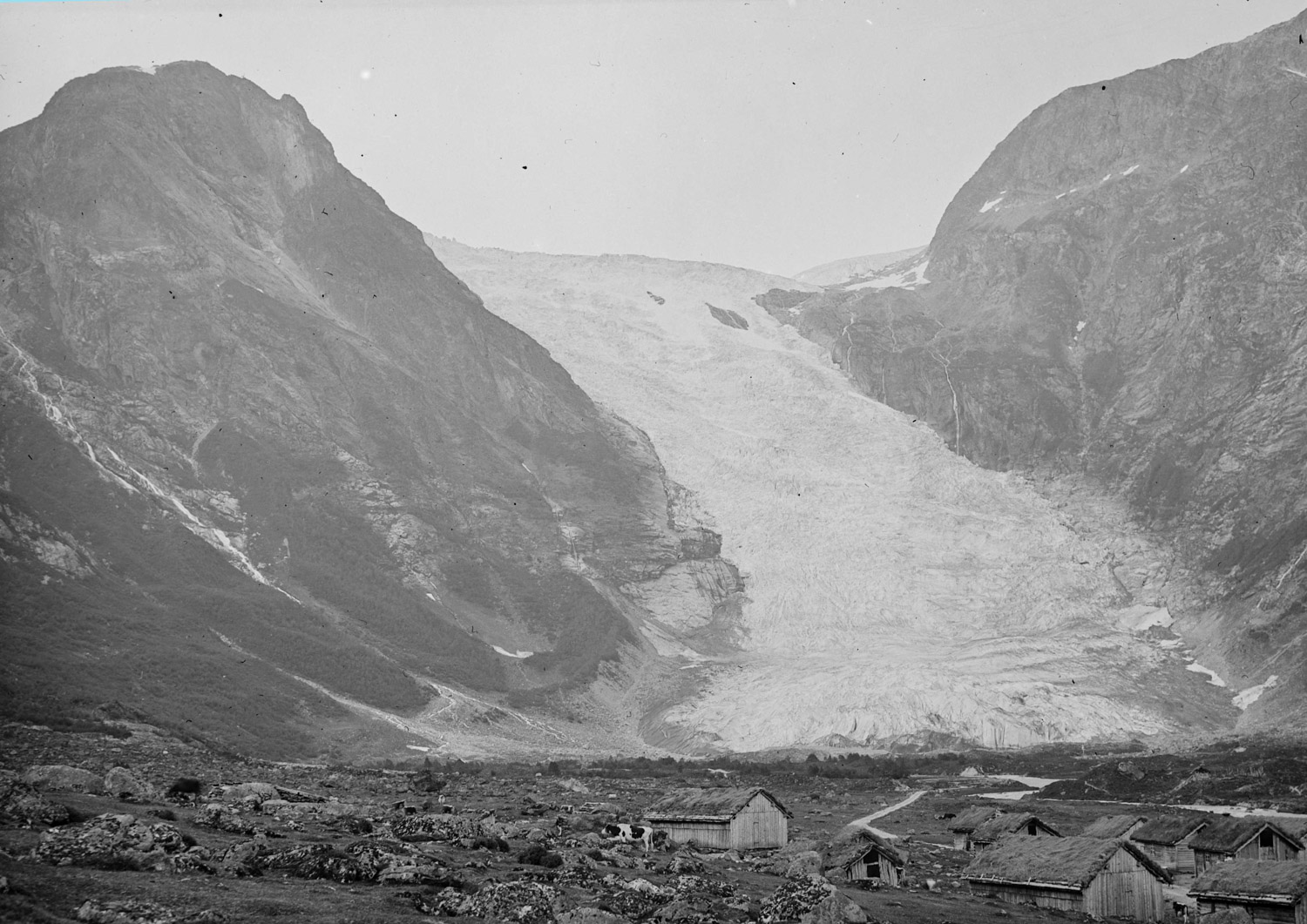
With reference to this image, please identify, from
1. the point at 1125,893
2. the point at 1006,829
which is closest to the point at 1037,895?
Result: the point at 1125,893

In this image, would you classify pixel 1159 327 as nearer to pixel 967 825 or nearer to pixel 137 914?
pixel 967 825

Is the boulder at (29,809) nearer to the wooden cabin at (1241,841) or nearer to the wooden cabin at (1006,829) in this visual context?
the wooden cabin at (1006,829)

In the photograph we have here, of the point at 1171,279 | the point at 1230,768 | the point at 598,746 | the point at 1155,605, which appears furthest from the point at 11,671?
the point at 1171,279

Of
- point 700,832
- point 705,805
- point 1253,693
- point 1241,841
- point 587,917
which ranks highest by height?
point 1253,693

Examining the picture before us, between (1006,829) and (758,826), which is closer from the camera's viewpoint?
(758,826)

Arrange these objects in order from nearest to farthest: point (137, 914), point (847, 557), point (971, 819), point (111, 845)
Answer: point (137, 914)
point (111, 845)
point (971, 819)
point (847, 557)

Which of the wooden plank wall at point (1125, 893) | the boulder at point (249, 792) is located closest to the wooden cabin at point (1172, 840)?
the wooden plank wall at point (1125, 893)

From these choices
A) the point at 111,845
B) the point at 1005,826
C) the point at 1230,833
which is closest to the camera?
the point at 111,845
